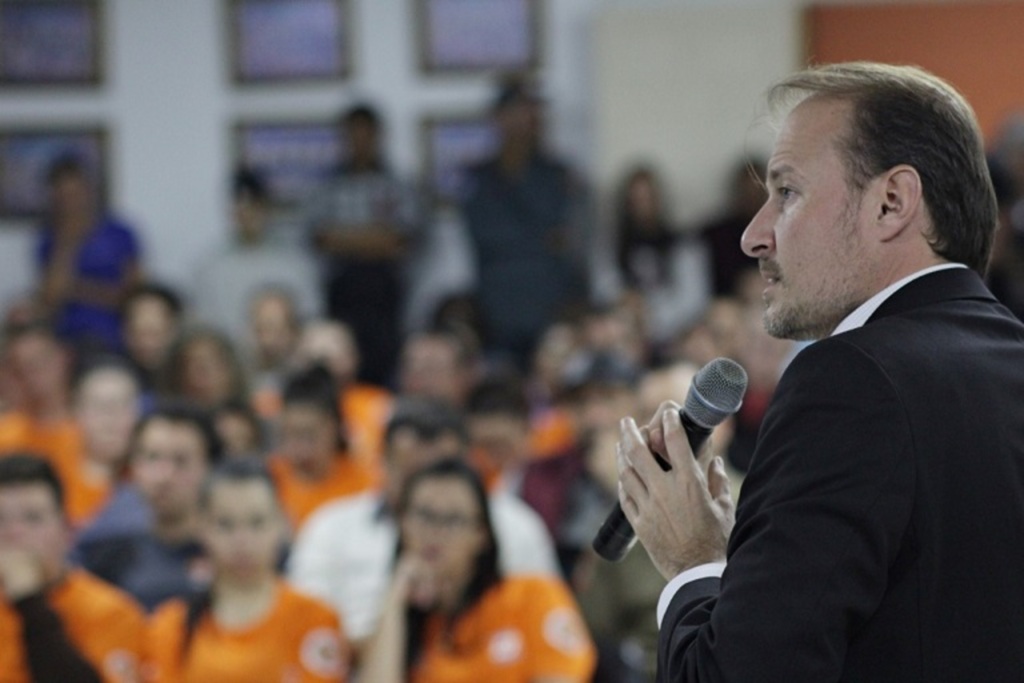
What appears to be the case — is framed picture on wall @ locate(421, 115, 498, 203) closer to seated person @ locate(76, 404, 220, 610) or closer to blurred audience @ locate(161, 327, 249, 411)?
blurred audience @ locate(161, 327, 249, 411)

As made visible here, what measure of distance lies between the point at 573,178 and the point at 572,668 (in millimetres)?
4315

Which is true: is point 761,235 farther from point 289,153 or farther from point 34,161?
point 34,161

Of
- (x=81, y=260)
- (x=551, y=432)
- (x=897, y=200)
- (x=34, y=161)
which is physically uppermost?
(x=897, y=200)

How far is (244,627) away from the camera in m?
3.91

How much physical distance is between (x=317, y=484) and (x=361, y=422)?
3.03 ft

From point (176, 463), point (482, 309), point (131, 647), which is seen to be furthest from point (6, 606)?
point (482, 309)

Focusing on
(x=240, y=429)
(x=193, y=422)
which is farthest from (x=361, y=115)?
(x=193, y=422)

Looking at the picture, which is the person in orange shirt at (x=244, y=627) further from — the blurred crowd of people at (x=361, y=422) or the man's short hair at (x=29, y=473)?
the man's short hair at (x=29, y=473)

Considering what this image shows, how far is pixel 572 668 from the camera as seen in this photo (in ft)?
12.6

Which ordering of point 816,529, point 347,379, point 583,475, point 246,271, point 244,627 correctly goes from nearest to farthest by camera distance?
point 816,529
point 244,627
point 583,475
point 347,379
point 246,271

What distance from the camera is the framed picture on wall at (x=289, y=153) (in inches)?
325

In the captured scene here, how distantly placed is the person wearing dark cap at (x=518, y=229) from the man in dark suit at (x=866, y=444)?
5629 mm

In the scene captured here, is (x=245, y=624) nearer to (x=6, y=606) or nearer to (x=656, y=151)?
(x=6, y=606)

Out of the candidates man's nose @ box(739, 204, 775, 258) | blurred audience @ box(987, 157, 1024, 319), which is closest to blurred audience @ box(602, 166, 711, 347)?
blurred audience @ box(987, 157, 1024, 319)
